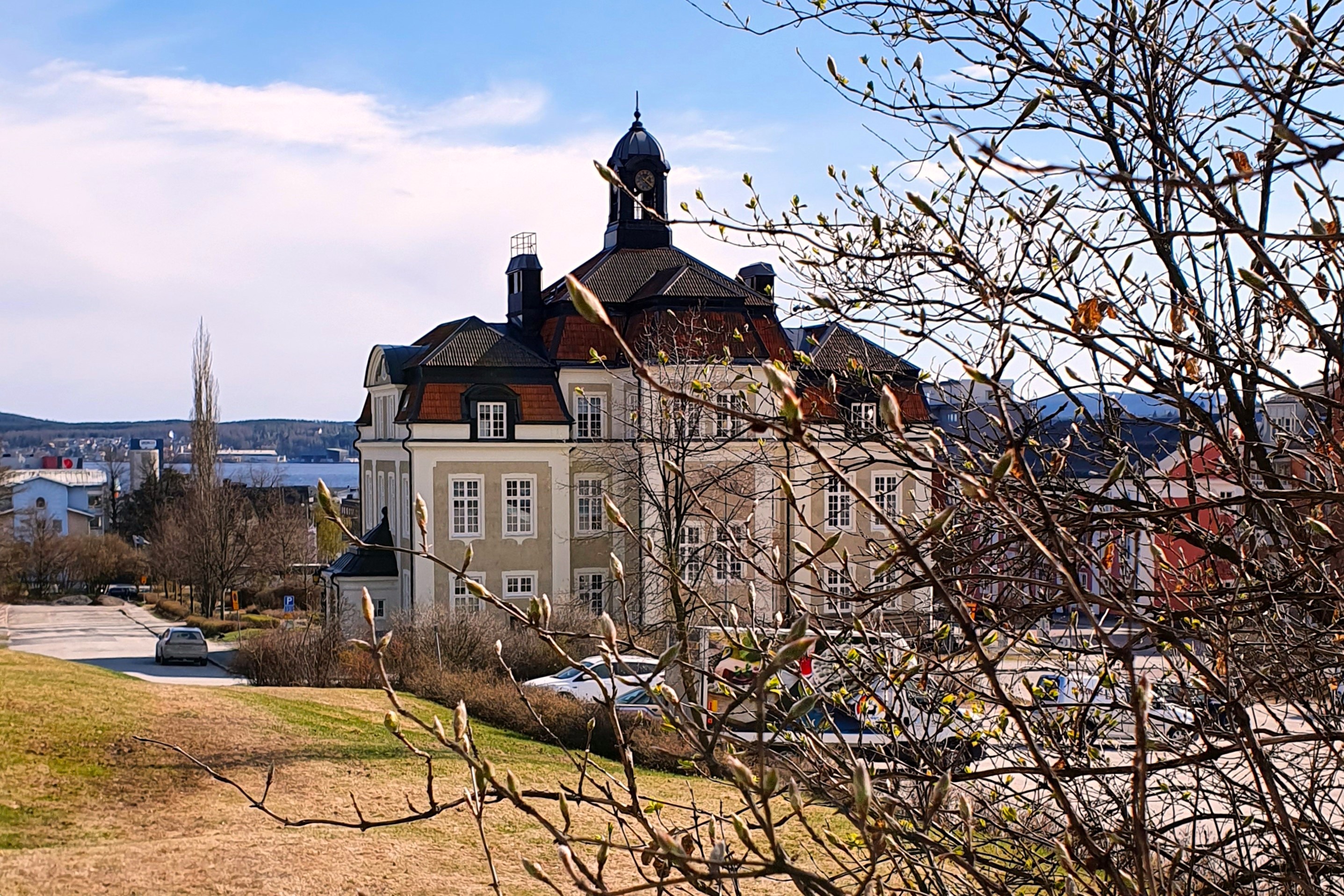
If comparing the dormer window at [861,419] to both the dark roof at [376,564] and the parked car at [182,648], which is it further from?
the parked car at [182,648]

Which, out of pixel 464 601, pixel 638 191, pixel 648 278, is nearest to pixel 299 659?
pixel 464 601

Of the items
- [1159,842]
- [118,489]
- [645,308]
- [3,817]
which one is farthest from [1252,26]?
[118,489]

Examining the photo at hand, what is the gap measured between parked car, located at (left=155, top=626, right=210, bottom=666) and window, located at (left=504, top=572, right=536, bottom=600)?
8624mm

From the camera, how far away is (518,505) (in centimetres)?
3159

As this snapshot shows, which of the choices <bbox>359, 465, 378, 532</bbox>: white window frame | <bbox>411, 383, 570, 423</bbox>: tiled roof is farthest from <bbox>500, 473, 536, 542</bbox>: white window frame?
<bbox>359, 465, 378, 532</bbox>: white window frame

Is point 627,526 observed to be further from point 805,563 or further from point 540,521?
point 540,521

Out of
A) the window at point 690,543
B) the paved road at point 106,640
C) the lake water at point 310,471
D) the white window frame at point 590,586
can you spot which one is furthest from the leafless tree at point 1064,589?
the lake water at point 310,471

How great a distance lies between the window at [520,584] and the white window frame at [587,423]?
145 inches

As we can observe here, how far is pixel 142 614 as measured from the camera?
4844 centimetres

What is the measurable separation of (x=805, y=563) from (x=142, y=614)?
166ft

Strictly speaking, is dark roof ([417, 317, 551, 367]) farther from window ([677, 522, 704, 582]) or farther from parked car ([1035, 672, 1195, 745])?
parked car ([1035, 672, 1195, 745])

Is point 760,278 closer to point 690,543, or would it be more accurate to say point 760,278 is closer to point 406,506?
point 690,543

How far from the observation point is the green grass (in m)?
11.9

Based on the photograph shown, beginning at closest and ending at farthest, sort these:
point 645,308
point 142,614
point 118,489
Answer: point 645,308, point 142,614, point 118,489
